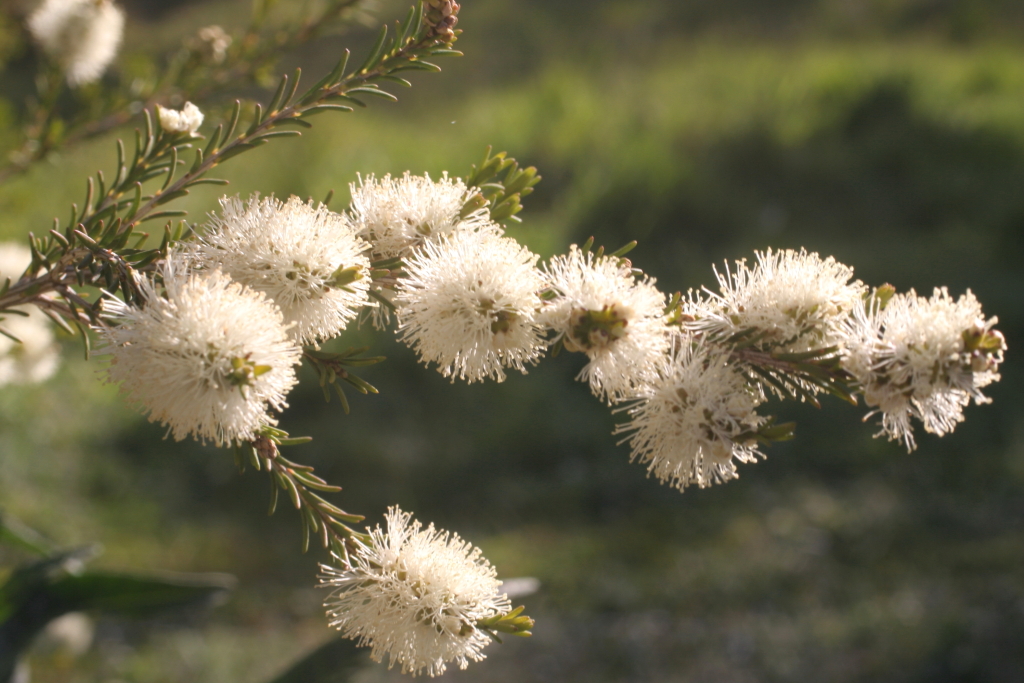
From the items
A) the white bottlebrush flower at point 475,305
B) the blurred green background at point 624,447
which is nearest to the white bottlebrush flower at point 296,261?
the white bottlebrush flower at point 475,305

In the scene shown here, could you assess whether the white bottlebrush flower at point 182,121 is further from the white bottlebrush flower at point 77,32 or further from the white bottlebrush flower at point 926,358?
the white bottlebrush flower at point 926,358

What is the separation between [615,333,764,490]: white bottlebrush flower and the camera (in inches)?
18.1

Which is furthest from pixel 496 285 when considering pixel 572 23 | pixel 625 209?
pixel 572 23

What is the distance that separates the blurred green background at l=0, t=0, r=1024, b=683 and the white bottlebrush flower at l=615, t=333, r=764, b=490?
72cm

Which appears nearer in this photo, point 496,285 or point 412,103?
point 496,285

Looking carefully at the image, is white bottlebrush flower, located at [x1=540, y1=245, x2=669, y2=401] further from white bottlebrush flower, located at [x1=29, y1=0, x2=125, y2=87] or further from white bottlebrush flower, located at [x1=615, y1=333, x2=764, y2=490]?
white bottlebrush flower, located at [x1=29, y1=0, x2=125, y2=87]

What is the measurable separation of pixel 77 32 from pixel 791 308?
0.71 m

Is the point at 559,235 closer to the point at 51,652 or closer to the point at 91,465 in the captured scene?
the point at 91,465

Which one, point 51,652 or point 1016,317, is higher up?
point 1016,317

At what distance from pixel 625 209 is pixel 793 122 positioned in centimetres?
98

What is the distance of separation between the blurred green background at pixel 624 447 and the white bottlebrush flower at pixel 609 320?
66 centimetres

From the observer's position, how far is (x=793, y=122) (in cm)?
346

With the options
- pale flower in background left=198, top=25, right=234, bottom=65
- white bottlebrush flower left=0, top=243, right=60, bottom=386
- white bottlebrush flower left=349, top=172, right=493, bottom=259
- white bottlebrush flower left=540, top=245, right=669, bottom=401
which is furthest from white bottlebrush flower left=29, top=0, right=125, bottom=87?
white bottlebrush flower left=540, top=245, right=669, bottom=401

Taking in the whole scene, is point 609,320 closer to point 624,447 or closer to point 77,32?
point 77,32
